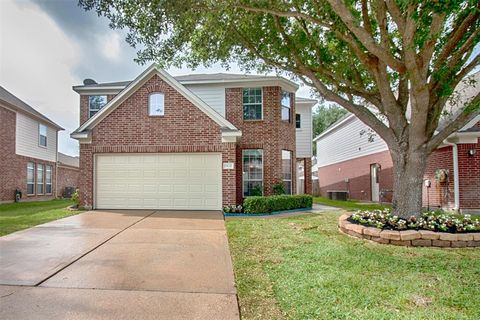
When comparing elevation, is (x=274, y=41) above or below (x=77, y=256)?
above

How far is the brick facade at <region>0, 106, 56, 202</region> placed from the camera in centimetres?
1595

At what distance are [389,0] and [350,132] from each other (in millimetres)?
14769

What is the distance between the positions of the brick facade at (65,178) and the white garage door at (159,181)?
13.1m

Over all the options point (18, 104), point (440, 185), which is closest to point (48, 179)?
point (18, 104)

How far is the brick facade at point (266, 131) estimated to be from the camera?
13.3 metres

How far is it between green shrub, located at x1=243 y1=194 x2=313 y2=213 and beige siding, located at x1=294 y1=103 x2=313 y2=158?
5.17 m

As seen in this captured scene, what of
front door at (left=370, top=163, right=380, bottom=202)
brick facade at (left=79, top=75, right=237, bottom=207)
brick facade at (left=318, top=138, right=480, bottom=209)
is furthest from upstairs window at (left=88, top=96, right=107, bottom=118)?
front door at (left=370, top=163, right=380, bottom=202)

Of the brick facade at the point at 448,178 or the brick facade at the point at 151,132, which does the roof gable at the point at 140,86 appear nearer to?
the brick facade at the point at 151,132

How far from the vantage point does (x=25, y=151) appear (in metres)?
18.1

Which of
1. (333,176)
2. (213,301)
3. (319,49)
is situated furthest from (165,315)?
(333,176)

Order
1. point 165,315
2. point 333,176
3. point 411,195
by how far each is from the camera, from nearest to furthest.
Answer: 1. point 165,315
2. point 411,195
3. point 333,176

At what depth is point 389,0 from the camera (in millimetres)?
6316

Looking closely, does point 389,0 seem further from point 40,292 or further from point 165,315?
point 40,292

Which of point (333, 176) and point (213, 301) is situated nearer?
point (213, 301)
